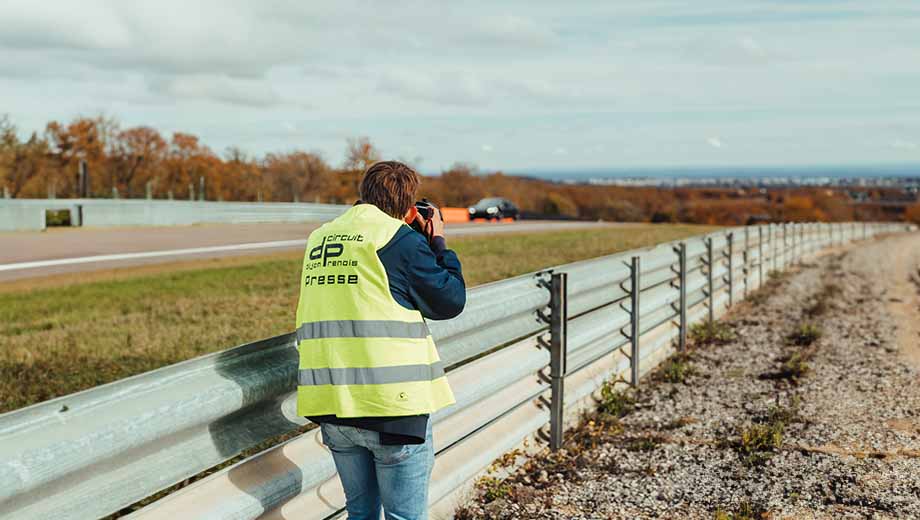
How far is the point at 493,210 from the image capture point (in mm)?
48719

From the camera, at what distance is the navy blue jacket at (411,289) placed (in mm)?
3121

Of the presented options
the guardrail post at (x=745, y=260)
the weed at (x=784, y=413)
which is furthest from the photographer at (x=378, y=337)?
the guardrail post at (x=745, y=260)

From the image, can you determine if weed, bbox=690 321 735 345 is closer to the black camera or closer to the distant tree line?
the black camera

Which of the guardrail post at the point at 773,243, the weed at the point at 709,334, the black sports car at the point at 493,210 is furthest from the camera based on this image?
the black sports car at the point at 493,210

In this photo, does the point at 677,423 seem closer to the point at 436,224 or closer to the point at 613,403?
the point at 613,403

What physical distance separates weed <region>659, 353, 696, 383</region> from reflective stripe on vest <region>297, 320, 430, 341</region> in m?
5.65

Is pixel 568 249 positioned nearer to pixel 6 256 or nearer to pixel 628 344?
pixel 6 256

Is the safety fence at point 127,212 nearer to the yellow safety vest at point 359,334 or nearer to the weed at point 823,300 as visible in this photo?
the weed at point 823,300

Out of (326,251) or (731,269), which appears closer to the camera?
(326,251)

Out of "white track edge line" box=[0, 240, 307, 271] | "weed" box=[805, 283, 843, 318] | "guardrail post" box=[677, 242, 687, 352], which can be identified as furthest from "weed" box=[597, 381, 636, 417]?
"white track edge line" box=[0, 240, 307, 271]

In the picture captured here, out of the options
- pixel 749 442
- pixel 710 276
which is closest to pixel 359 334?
pixel 749 442

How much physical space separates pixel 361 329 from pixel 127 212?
29581mm

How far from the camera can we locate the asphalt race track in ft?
59.1

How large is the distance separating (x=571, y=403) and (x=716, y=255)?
6598 millimetres
